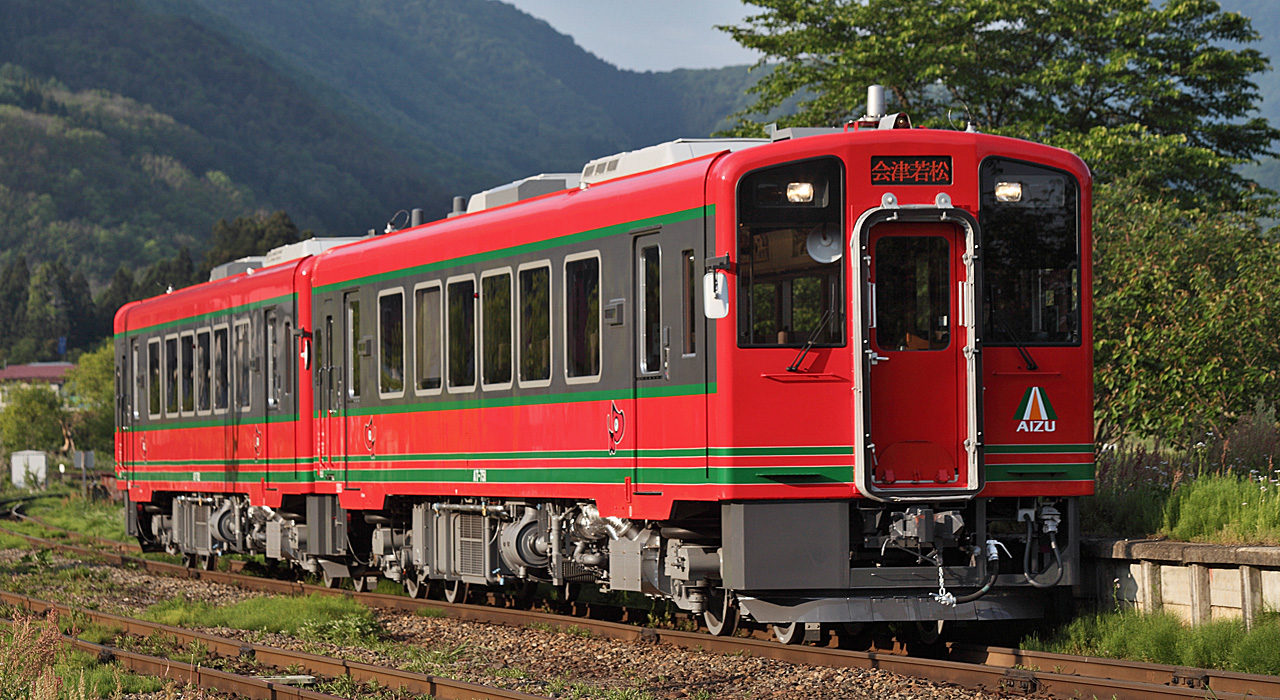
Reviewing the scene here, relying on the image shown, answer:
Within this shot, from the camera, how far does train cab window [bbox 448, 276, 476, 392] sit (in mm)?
13648

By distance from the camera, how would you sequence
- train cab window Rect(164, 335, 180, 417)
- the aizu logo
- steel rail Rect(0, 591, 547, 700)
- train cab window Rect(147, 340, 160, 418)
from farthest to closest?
train cab window Rect(147, 340, 160, 418) → train cab window Rect(164, 335, 180, 417) → the aizu logo → steel rail Rect(0, 591, 547, 700)

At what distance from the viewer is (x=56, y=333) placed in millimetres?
145375

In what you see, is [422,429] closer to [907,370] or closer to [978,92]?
[907,370]

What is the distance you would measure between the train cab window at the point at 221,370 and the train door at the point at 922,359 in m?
11.4

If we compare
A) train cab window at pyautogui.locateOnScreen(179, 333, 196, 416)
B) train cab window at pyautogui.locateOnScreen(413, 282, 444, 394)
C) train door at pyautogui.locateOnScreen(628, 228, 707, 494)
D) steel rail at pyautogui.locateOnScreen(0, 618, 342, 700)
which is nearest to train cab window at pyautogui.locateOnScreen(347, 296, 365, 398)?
train cab window at pyautogui.locateOnScreen(413, 282, 444, 394)

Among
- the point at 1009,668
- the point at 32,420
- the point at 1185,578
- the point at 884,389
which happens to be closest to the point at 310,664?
the point at 884,389

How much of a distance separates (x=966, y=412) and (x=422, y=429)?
6.02 meters

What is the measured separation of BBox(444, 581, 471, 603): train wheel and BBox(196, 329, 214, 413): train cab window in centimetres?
584

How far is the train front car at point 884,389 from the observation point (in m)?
10.1

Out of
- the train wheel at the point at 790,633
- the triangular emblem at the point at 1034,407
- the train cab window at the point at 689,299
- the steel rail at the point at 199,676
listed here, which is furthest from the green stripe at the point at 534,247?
the steel rail at the point at 199,676

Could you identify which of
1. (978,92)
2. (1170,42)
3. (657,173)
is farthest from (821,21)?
(657,173)

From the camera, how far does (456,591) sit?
15.4 meters

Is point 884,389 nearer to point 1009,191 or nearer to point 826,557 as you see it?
point 826,557

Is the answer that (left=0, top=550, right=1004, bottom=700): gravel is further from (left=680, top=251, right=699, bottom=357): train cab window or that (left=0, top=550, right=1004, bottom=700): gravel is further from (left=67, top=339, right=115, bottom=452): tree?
(left=67, top=339, right=115, bottom=452): tree
